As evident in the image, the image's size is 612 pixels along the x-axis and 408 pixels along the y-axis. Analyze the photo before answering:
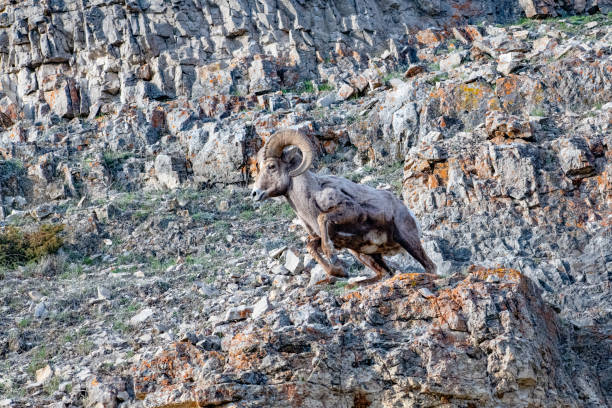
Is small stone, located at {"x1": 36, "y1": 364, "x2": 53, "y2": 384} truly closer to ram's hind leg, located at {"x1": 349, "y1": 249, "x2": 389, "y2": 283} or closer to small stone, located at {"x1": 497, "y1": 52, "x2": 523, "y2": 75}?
ram's hind leg, located at {"x1": 349, "y1": 249, "x2": 389, "y2": 283}

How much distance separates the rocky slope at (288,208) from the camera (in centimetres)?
726

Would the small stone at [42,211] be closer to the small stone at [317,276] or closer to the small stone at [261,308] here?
the small stone at [317,276]

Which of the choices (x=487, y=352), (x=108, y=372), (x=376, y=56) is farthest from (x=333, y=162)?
(x=487, y=352)

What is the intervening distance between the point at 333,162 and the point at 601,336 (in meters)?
10.1

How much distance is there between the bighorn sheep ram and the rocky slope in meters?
0.68

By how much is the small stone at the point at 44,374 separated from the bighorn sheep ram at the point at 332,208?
309cm

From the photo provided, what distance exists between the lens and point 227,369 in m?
7.12

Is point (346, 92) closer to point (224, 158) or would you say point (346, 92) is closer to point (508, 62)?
point (224, 158)

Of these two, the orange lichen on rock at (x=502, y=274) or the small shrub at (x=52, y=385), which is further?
the small shrub at (x=52, y=385)

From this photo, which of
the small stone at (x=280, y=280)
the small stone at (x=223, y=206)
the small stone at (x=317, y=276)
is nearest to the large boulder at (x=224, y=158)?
the small stone at (x=223, y=206)

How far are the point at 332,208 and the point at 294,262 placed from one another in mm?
2469

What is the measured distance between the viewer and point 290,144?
9383 millimetres

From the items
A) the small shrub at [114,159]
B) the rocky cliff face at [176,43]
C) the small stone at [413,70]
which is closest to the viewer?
the small shrub at [114,159]

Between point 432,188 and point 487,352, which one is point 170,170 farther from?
point 487,352
